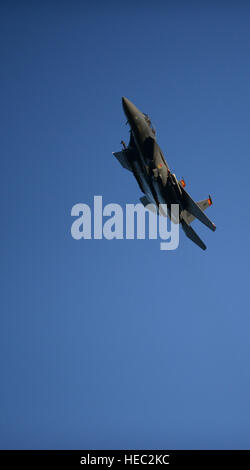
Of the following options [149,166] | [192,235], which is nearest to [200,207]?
[192,235]

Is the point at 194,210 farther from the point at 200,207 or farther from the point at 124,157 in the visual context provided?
the point at 124,157

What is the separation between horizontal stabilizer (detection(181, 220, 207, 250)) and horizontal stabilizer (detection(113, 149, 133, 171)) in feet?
18.8

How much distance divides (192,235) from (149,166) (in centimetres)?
716

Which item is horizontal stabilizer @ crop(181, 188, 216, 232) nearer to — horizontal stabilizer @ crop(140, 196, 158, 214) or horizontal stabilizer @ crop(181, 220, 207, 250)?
horizontal stabilizer @ crop(181, 220, 207, 250)

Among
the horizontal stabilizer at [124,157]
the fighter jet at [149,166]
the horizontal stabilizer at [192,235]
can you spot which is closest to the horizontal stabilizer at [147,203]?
the fighter jet at [149,166]

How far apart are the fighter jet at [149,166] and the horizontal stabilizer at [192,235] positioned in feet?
4.37

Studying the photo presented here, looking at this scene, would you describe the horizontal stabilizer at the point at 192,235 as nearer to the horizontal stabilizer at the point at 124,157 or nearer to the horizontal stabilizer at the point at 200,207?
the horizontal stabilizer at the point at 200,207
